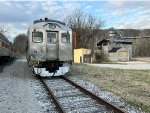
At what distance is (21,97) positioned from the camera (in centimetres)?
1152

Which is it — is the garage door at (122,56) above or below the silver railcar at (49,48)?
below

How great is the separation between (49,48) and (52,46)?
0.21 m

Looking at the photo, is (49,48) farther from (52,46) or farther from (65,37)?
(65,37)

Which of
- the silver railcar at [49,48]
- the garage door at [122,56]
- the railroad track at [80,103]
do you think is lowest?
the railroad track at [80,103]

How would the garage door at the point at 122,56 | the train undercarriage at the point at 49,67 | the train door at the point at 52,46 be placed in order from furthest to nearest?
the garage door at the point at 122,56 → the train door at the point at 52,46 → the train undercarriage at the point at 49,67

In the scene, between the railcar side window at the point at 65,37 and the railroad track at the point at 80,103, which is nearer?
the railroad track at the point at 80,103

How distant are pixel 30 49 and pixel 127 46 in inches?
2004

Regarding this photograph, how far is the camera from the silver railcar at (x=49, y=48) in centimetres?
1783

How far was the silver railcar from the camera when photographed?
17828 millimetres

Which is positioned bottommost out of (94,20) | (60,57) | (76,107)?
(76,107)

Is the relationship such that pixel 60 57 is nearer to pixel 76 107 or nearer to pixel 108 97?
pixel 108 97

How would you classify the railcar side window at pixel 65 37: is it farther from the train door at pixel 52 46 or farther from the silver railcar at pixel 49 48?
the train door at pixel 52 46

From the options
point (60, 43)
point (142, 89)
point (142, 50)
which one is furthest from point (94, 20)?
point (142, 89)

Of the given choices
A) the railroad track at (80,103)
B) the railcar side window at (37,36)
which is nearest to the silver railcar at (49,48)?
the railcar side window at (37,36)
